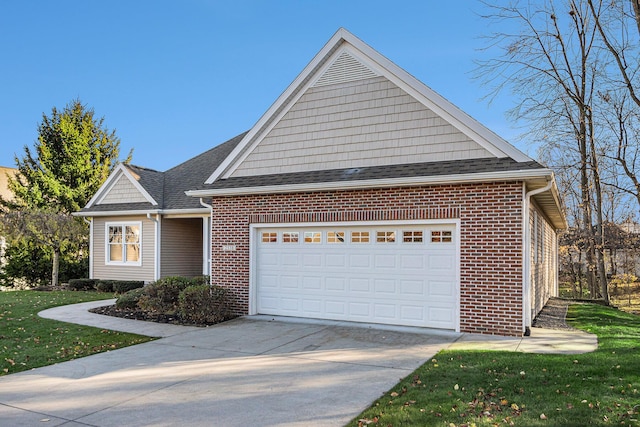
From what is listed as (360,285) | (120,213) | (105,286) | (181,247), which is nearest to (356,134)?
(360,285)

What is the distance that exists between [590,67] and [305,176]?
15.4 meters

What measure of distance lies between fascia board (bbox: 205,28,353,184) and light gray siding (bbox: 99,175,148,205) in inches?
292

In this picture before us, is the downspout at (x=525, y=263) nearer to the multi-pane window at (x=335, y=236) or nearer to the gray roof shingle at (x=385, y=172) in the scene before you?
the gray roof shingle at (x=385, y=172)

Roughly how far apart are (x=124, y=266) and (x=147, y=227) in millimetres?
2001

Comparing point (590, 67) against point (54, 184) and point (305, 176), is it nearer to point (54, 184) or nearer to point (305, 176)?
point (305, 176)

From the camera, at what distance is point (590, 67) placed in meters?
19.6

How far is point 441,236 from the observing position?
31.9ft

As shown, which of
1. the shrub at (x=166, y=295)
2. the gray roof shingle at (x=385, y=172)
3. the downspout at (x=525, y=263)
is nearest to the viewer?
the downspout at (x=525, y=263)

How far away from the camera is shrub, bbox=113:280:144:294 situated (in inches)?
693

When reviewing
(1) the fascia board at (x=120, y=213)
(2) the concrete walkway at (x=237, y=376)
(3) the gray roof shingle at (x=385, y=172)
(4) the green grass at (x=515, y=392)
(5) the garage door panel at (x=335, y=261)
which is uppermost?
(3) the gray roof shingle at (x=385, y=172)

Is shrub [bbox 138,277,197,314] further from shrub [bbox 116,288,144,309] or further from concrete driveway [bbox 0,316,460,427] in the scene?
concrete driveway [bbox 0,316,460,427]

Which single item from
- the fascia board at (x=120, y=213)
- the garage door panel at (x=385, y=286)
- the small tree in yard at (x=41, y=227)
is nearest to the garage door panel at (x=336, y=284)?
the garage door panel at (x=385, y=286)

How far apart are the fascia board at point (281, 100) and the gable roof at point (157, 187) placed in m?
4.50

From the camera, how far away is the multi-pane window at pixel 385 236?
10195mm
